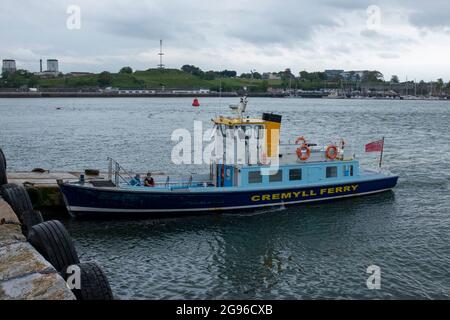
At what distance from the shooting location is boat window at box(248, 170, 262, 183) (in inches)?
1039

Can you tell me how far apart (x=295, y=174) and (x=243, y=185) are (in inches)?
131

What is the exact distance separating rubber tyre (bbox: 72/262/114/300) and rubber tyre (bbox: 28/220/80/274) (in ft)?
4.30

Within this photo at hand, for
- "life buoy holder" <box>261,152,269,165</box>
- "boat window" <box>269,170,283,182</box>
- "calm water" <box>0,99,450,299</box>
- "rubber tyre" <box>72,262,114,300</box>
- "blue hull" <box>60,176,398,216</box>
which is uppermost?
"life buoy holder" <box>261,152,269,165</box>

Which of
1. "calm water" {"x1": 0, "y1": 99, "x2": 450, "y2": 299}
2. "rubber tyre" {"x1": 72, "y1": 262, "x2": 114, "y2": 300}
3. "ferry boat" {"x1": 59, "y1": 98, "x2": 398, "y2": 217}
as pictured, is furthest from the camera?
"ferry boat" {"x1": 59, "y1": 98, "x2": 398, "y2": 217}

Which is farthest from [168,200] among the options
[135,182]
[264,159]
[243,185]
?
[264,159]

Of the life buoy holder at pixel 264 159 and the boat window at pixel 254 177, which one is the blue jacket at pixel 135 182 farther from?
the life buoy holder at pixel 264 159

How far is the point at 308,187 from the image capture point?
90.8 feet

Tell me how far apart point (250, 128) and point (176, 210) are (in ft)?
19.6

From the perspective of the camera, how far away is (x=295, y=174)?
27.7 m

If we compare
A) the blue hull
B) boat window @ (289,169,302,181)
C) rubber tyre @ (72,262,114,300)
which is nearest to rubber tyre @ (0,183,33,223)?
the blue hull

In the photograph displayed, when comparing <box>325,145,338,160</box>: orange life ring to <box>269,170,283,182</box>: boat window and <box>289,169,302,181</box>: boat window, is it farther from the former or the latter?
<box>269,170,283,182</box>: boat window

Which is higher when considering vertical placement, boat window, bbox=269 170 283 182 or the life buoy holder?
the life buoy holder

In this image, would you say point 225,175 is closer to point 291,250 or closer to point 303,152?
point 303,152
